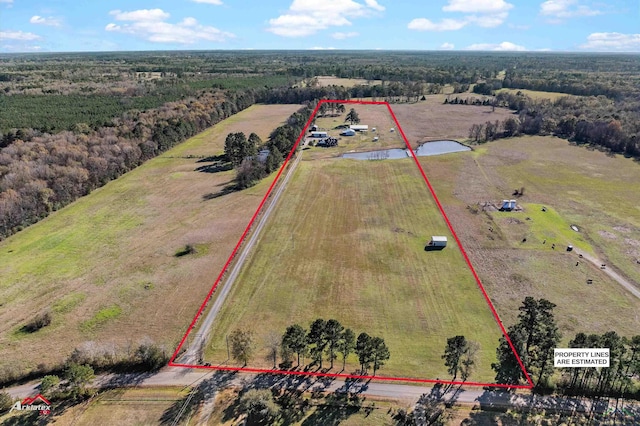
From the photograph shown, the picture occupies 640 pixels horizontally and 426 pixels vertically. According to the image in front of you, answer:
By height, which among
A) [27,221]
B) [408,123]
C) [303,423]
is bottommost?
[303,423]

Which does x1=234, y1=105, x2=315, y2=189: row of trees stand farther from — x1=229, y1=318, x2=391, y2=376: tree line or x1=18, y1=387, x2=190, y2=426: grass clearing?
x1=18, y1=387, x2=190, y2=426: grass clearing

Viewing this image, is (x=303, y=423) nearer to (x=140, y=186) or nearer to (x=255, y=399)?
(x=255, y=399)

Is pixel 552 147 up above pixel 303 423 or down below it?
above

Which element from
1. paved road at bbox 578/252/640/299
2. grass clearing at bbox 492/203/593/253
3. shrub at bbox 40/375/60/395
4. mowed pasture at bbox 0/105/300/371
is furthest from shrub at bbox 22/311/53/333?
paved road at bbox 578/252/640/299

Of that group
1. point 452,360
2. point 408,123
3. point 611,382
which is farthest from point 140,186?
point 408,123

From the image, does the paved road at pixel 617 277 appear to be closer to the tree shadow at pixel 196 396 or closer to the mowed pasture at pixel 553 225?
the mowed pasture at pixel 553 225
